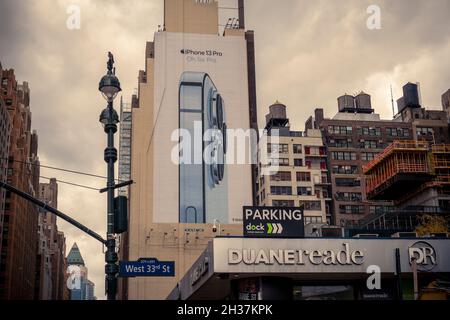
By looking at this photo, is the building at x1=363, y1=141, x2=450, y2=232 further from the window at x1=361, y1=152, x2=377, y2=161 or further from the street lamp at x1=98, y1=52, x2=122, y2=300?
the street lamp at x1=98, y1=52, x2=122, y2=300

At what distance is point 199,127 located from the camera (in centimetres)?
16900

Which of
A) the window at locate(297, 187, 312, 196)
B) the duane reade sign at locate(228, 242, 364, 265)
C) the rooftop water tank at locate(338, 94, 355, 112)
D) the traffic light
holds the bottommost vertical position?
the traffic light

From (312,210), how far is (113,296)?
12055 cm

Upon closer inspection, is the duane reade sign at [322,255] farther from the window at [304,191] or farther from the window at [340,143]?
the window at [340,143]

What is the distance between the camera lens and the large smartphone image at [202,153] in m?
164

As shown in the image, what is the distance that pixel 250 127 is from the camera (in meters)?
174

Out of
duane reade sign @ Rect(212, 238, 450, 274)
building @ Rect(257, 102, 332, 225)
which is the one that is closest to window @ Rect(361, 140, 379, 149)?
building @ Rect(257, 102, 332, 225)

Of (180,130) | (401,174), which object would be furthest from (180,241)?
(401,174)

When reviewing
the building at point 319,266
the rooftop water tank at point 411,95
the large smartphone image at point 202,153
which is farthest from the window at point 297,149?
the building at point 319,266

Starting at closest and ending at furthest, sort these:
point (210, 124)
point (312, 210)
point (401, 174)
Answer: point (401, 174), point (312, 210), point (210, 124)

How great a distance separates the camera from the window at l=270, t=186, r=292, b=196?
459ft

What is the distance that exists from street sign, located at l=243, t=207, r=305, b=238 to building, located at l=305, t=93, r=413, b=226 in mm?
95151

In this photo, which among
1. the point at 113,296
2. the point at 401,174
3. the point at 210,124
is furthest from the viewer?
the point at 210,124
